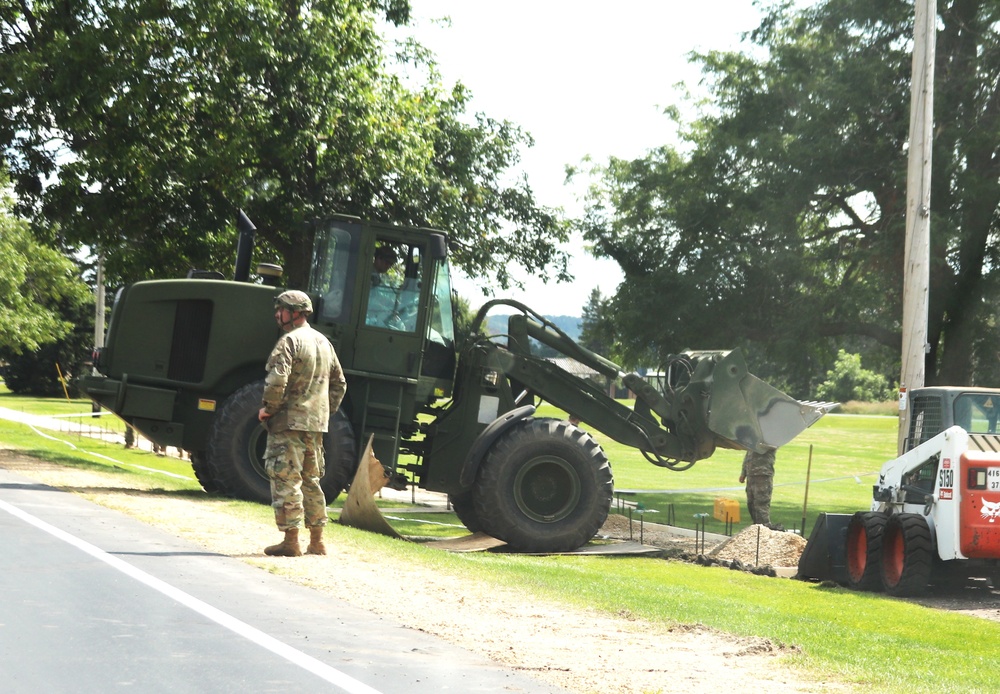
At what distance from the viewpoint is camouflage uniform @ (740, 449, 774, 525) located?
19.8 m

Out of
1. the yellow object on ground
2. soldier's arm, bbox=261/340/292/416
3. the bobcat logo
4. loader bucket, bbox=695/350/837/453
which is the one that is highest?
loader bucket, bbox=695/350/837/453

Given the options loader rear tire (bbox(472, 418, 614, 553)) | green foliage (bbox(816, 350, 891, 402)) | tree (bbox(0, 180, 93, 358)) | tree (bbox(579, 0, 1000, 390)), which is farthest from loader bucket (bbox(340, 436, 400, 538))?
green foliage (bbox(816, 350, 891, 402))

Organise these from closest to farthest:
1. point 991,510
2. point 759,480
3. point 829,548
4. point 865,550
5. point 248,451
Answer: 1. point 991,510
2. point 865,550
3. point 829,548
4. point 248,451
5. point 759,480

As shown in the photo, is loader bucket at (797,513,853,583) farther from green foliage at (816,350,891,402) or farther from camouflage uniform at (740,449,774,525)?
green foliage at (816,350,891,402)

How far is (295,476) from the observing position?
11.5m

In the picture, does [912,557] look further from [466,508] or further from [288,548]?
[288,548]

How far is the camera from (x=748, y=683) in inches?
295

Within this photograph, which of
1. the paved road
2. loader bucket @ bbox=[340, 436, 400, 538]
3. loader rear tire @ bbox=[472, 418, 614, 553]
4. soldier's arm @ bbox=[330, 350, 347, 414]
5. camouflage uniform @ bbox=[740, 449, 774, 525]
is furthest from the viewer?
camouflage uniform @ bbox=[740, 449, 774, 525]

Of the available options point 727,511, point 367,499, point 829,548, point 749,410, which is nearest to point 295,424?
point 367,499

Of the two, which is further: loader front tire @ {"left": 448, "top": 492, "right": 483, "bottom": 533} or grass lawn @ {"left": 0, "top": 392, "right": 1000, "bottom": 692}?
loader front tire @ {"left": 448, "top": 492, "right": 483, "bottom": 533}

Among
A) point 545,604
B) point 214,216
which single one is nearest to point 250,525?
point 545,604

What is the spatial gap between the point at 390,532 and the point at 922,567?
582 centimetres

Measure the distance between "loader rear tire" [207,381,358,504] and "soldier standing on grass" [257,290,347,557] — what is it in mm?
4403

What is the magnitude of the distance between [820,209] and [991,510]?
1253 centimetres
